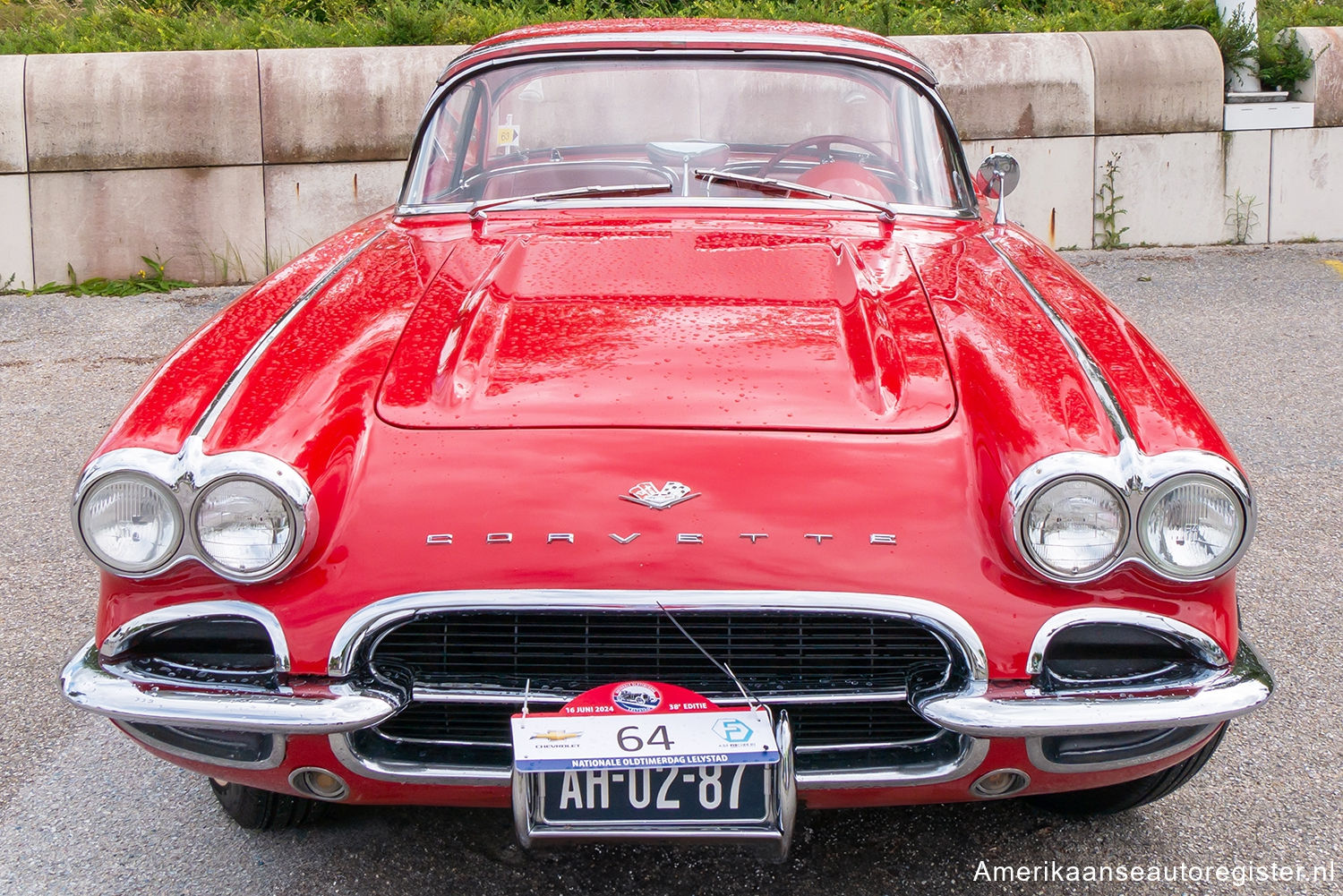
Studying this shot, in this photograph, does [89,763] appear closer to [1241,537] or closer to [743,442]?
[743,442]

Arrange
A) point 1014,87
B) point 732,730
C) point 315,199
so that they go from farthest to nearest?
point 1014,87, point 315,199, point 732,730

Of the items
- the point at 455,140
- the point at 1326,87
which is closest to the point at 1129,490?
the point at 455,140

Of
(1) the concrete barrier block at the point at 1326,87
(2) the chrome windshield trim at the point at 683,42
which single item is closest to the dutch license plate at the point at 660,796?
(2) the chrome windshield trim at the point at 683,42

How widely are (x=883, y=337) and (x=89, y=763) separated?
189 cm

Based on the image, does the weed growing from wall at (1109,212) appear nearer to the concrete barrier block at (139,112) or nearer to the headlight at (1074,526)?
the concrete barrier block at (139,112)

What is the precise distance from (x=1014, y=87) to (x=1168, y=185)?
119cm

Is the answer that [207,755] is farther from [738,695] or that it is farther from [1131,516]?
[1131,516]

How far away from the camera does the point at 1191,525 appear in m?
1.88

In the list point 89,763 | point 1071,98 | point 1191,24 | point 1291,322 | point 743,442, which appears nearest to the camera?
point 743,442

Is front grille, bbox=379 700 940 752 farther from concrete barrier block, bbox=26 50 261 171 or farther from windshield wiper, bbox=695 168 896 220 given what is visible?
concrete barrier block, bbox=26 50 261 171

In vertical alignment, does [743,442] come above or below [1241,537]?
above

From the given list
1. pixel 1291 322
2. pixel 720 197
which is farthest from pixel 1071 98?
pixel 720 197

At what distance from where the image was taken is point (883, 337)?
223 cm

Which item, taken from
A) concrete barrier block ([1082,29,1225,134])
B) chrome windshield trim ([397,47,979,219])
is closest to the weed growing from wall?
concrete barrier block ([1082,29,1225,134])
